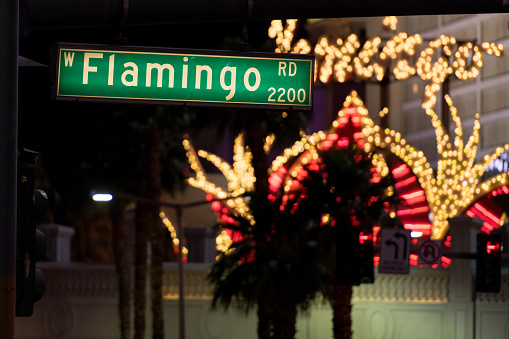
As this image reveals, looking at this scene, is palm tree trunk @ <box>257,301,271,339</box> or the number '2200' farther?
palm tree trunk @ <box>257,301,271,339</box>

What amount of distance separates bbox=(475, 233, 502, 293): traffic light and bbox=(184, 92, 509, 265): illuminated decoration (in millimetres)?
11615

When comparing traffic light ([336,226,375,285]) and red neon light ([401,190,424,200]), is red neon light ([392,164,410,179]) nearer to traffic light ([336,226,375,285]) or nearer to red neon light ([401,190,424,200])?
red neon light ([401,190,424,200])

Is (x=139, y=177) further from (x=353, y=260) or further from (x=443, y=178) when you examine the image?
(x=353, y=260)

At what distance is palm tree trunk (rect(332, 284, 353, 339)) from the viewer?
34.6 m

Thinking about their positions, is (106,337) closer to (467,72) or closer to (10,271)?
(467,72)

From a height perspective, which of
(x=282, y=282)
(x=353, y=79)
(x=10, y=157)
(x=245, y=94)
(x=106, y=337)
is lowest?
(x=106, y=337)

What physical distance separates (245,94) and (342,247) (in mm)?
23127

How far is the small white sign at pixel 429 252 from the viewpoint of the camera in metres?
33.1

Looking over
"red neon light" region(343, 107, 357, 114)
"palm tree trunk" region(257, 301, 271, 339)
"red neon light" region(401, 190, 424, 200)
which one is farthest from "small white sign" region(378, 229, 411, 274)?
"red neon light" region(343, 107, 357, 114)

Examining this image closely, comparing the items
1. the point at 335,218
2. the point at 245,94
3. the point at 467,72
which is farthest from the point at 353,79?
the point at 245,94

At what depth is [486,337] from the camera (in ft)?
127

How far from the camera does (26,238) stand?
23.5 ft

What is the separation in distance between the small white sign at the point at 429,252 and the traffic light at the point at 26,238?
26.7 metres

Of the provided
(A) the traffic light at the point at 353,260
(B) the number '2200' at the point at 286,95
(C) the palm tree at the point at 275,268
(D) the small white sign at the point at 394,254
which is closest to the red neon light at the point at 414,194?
(C) the palm tree at the point at 275,268
